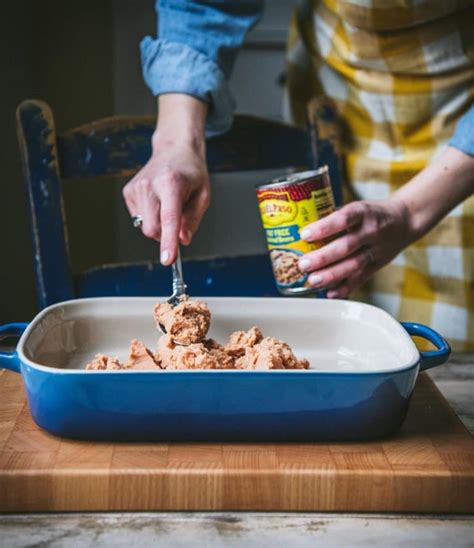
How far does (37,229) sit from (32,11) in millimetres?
724

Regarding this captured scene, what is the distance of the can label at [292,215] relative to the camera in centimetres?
100

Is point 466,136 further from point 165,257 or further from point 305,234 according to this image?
point 165,257

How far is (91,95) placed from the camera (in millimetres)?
1921

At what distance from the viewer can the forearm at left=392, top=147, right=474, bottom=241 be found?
118 centimetres

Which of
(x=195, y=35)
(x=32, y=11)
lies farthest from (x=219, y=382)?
(x=32, y=11)

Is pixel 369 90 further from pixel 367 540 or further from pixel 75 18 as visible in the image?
pixel 367 540

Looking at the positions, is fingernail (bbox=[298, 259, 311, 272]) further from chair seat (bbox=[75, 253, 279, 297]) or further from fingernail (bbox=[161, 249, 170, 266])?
chair seat (bbox=[75, 253, 279, 297])

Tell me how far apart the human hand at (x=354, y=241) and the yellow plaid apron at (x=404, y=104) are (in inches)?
12.5

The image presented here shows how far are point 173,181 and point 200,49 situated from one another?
15.2 inches

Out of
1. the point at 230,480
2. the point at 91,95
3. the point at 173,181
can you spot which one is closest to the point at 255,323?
the point at 173,181

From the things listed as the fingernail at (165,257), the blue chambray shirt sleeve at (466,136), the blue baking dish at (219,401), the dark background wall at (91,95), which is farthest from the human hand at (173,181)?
the dark background wall at (91,95)

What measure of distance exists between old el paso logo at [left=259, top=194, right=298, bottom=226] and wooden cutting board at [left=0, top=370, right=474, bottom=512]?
1.16 ft

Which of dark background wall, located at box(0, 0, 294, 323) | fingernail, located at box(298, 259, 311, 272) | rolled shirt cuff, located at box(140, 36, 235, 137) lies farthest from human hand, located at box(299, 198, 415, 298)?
dark background wall, located at box(0, 0, 294, 323)

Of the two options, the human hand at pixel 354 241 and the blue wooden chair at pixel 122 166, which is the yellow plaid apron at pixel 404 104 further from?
the human hand at pixel 354 241
